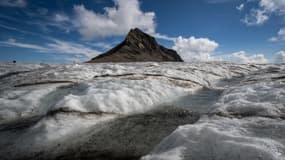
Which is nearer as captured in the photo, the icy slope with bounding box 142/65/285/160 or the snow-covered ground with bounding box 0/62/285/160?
the icy slope with bounding box 142/65/285/160

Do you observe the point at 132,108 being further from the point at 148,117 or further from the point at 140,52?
the point at 140,52

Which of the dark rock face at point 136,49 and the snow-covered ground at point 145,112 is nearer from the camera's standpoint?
the snow-covered ground at point 145,112

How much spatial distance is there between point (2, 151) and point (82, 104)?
3.67ft

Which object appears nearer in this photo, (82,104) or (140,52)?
(82,104)

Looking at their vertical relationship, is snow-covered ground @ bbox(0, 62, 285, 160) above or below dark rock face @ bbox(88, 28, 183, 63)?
below

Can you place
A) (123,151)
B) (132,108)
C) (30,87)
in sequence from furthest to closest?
(30,87) < (132,108) < (123,151)

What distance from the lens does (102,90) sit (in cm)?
316

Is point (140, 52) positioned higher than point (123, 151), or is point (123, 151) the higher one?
point (140, 52)

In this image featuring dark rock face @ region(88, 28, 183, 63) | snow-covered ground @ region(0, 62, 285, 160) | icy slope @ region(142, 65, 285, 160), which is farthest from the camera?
dark rock face @ region(88, 28, 183, 63)

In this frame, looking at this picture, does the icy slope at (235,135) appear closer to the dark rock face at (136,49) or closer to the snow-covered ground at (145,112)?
the snow-covered ground at (145,112)

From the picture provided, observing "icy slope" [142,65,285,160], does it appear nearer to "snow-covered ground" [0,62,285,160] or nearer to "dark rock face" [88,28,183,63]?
"snow-covered ground" [0,62,285,160]

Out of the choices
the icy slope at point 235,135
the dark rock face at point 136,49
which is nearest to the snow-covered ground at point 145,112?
the icy slope at point 235,135

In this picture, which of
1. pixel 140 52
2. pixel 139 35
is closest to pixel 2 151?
pixel 140 52

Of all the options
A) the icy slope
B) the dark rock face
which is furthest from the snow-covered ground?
the dark rock face
